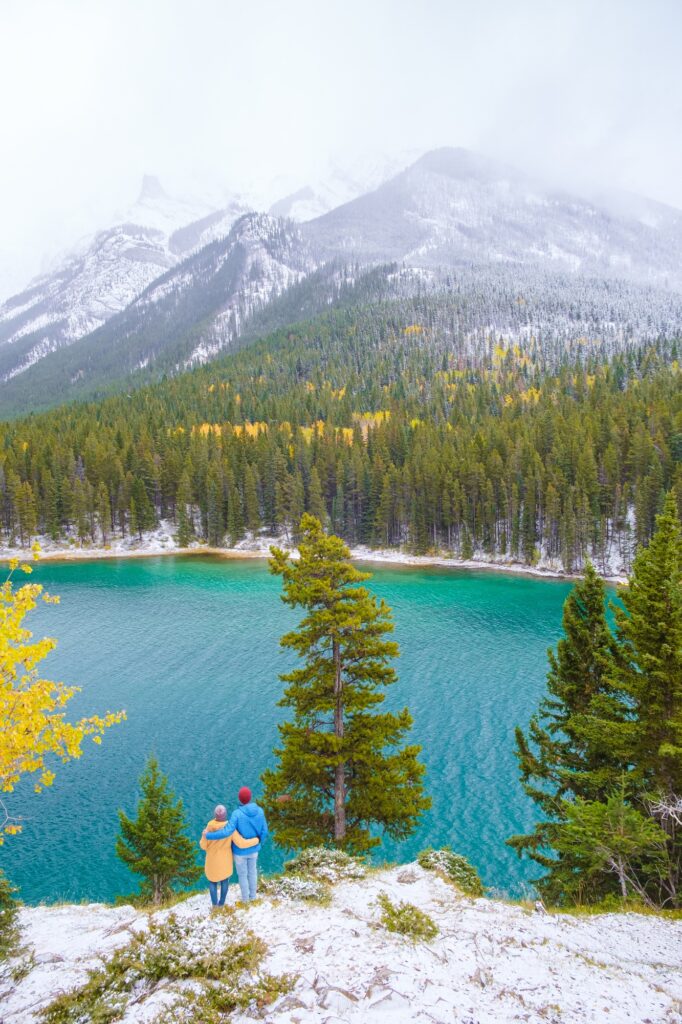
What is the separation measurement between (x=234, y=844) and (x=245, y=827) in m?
0.39

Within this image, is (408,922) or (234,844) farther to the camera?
(234,844)

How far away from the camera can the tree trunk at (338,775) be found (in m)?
15.7

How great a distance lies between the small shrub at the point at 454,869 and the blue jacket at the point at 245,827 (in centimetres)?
485

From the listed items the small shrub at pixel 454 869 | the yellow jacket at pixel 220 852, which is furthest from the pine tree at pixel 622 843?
the yellow jacket at pixel 220 852

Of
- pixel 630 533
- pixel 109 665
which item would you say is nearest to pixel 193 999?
pixel 109 665

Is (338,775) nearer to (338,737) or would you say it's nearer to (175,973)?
(338,737)

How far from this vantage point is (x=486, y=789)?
26797 millimetres

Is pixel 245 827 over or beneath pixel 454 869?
over

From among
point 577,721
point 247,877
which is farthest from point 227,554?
point 247,877

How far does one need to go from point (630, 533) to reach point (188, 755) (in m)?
70.8

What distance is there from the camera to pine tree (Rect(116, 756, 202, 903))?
17.2 metres

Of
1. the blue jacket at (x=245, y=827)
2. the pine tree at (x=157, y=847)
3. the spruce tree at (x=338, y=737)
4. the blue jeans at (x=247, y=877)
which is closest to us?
the blue jacket at (x=245, y=827)

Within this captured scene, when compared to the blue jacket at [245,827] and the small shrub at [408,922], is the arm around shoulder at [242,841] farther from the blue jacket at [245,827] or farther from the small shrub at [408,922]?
the small shrub at [408,922]

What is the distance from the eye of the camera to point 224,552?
98.2 metres
